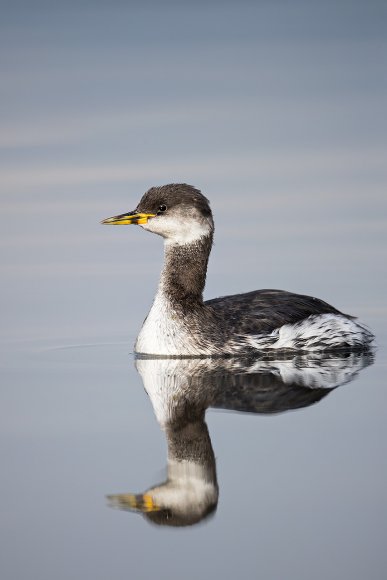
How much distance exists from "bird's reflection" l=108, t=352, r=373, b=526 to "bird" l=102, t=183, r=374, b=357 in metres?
0.19

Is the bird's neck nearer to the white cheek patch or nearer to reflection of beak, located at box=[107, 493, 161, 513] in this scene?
the white cheek patch

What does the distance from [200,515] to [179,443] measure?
1.38 m

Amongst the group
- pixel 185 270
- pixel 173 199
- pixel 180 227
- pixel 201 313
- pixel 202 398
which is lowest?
pixel 202 398

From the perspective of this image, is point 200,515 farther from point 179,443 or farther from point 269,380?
point 269,380

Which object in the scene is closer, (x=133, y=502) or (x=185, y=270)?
(x=133, y=502)

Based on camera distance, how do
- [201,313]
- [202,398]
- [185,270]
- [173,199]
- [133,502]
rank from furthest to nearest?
[185,270] < [173,199] < [201,313] < [202,398] < [133,502]

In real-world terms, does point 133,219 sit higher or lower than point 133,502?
higher

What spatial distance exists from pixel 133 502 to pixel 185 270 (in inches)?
215

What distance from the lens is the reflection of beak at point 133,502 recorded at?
6660 mm

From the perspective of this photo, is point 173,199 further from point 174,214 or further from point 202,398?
point 202,398

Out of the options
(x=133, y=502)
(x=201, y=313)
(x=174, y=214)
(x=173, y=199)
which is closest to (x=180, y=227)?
(x=174, y=214)

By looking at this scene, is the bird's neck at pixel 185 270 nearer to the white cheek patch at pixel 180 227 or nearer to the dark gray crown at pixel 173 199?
the white cheek patch at pixel 180 227

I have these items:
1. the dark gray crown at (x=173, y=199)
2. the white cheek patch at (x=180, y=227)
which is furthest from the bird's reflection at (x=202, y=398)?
the dark gray crown at (x=173, y=199)

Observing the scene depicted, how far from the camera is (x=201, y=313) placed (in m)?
11.8
